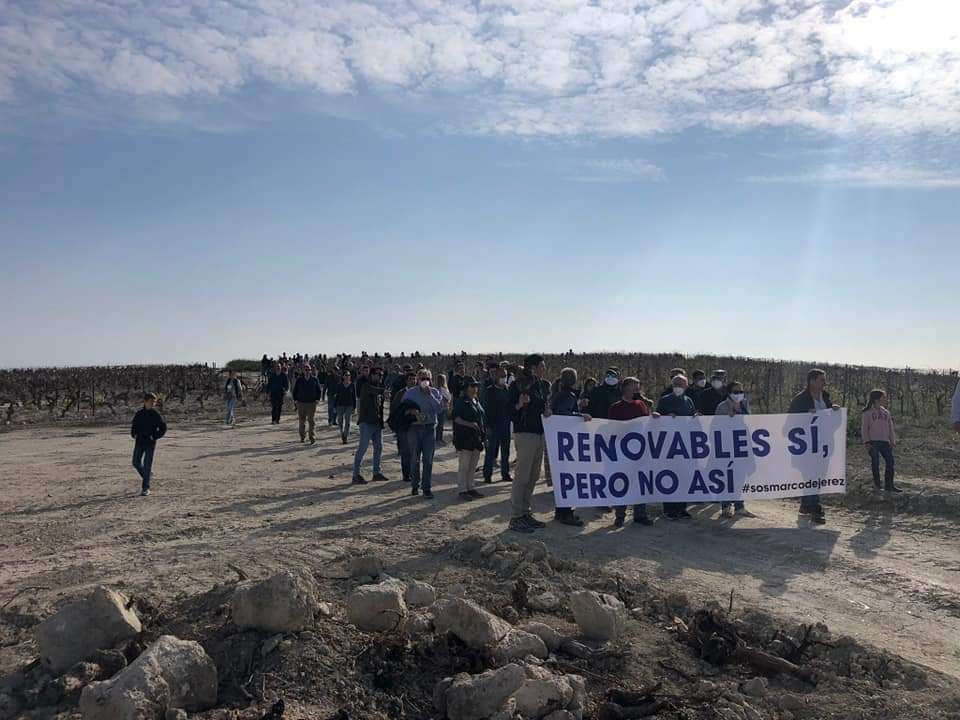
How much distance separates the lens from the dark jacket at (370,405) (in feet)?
40.3

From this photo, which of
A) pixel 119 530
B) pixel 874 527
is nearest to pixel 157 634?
pixel 119 530

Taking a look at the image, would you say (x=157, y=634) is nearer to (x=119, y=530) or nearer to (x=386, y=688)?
(x=386, y=688)

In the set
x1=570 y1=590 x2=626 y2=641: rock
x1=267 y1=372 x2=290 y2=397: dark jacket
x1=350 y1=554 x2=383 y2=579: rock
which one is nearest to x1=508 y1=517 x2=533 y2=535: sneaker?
x1=350 y1=554 x2=383 y2=579: rock

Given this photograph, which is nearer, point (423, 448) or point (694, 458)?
point (694, 458)

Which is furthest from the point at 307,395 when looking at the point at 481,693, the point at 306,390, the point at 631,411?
the point at 481,693

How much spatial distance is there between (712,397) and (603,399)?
5.42ft

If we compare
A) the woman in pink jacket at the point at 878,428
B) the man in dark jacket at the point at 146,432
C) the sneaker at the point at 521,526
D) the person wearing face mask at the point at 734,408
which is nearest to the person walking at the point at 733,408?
the person wearing face mask at the point at 734,408

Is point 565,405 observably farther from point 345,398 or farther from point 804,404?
point 345,398

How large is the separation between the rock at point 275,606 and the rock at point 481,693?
1.22 metres

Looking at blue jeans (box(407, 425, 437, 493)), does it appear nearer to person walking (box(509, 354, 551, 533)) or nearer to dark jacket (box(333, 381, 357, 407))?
person walking (box(509, 354, 551, 533))

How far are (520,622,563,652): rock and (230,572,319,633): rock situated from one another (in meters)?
1.60

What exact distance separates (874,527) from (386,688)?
309 inches

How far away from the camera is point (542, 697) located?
14.2 feet

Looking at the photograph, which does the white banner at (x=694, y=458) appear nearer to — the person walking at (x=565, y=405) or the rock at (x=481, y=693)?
the person walking at (x=565, y=405)
